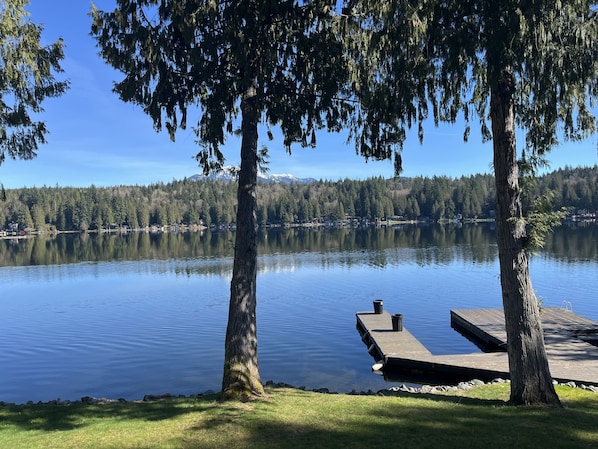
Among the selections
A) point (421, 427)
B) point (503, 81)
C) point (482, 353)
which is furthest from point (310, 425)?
point (482, 353)

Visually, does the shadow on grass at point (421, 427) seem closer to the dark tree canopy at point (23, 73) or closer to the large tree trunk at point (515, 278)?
the large tree trunk at point (515, 278)

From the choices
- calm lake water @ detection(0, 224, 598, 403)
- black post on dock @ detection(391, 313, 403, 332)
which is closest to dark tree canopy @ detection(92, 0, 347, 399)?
calm lake water @ detection(0, 224, 598, 403)

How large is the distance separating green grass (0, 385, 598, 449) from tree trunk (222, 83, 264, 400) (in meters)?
0.57

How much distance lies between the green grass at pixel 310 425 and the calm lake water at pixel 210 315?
21.7 feet

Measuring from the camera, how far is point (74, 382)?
57.7 ft

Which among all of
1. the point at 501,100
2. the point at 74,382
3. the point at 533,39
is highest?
the point at 533,39

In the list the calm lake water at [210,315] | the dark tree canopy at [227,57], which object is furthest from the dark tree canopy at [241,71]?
the calm lake water at [210,315]

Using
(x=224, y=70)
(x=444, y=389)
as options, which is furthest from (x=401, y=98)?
(x=444, y=389)

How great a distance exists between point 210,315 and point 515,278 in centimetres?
2224

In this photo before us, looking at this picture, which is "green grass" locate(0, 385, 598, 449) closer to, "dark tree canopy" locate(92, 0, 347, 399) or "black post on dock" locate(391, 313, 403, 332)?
"dark tree canopy" locate(92, 0, 347, 399)

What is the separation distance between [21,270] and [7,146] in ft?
168

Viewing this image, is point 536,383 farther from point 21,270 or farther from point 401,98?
point 21,270

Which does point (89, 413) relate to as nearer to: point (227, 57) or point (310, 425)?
point (310, 425)

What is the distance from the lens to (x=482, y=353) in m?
18.6
